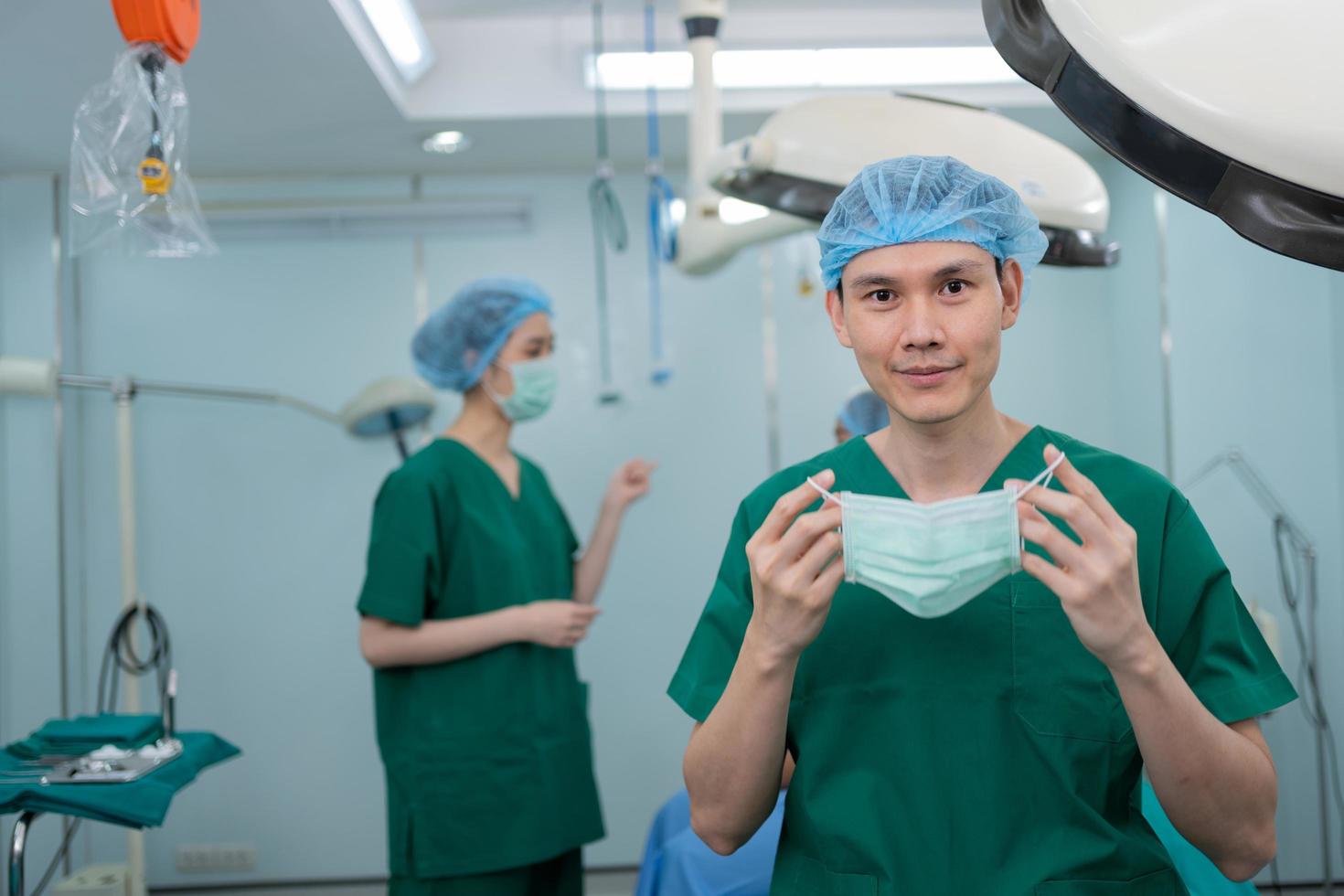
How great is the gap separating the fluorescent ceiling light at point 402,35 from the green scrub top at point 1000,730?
1.81 m

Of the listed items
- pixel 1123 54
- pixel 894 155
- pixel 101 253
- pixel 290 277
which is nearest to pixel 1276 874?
pixel 894 155

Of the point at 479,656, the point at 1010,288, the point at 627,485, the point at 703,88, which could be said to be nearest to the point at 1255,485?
the point at 627,485

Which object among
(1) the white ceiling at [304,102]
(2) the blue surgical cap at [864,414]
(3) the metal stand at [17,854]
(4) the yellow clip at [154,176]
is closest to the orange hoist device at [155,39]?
(4) the yellow clip at [154,176]

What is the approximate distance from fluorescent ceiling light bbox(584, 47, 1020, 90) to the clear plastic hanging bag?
1313 mm

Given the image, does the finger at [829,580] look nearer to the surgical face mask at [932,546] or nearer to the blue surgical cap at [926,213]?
the surgical face mask at [932,546]

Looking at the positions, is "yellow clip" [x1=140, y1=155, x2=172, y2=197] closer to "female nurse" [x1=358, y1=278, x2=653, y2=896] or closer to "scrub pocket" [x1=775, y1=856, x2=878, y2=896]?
"female nurse" [x1=358, y1=278, x2=653, y2=896]

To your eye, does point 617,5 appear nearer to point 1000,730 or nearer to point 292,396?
point 292,396

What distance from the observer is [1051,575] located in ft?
2.93

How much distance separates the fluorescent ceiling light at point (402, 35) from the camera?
7.86 ft

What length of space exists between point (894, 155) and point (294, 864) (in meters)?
2.71

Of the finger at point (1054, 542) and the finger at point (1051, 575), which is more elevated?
the finger at point (1054, 542)

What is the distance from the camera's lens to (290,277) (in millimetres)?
3260

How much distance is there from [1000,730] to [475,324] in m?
1.45

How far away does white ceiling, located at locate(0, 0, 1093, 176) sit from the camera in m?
2.15
